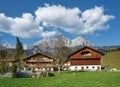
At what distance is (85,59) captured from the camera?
8944 cm

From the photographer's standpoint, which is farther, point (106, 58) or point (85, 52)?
point (106, 58)

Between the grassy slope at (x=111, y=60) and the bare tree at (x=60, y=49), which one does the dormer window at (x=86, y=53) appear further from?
the grassy slope at (x=111, y=60)

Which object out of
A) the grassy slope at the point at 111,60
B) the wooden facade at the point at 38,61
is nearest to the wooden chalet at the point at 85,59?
the wooden facade at the point at 38,61

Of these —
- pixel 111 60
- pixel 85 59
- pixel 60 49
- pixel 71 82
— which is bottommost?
pixel 71 82

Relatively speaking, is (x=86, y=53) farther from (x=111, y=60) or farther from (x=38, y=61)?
(x=111, y=60)

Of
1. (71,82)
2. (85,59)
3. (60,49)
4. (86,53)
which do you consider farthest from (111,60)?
(71,82)

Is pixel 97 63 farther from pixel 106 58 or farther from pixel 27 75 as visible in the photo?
pixel 27 75

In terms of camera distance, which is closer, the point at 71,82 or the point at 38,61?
the point at 71,82

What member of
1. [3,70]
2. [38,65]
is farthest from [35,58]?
[3,70]

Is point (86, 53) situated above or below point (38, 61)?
above

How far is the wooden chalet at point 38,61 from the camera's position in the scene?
90762 mm

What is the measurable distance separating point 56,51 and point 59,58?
3.04m

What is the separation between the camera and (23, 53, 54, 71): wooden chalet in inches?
3573

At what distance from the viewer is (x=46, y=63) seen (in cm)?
9131
